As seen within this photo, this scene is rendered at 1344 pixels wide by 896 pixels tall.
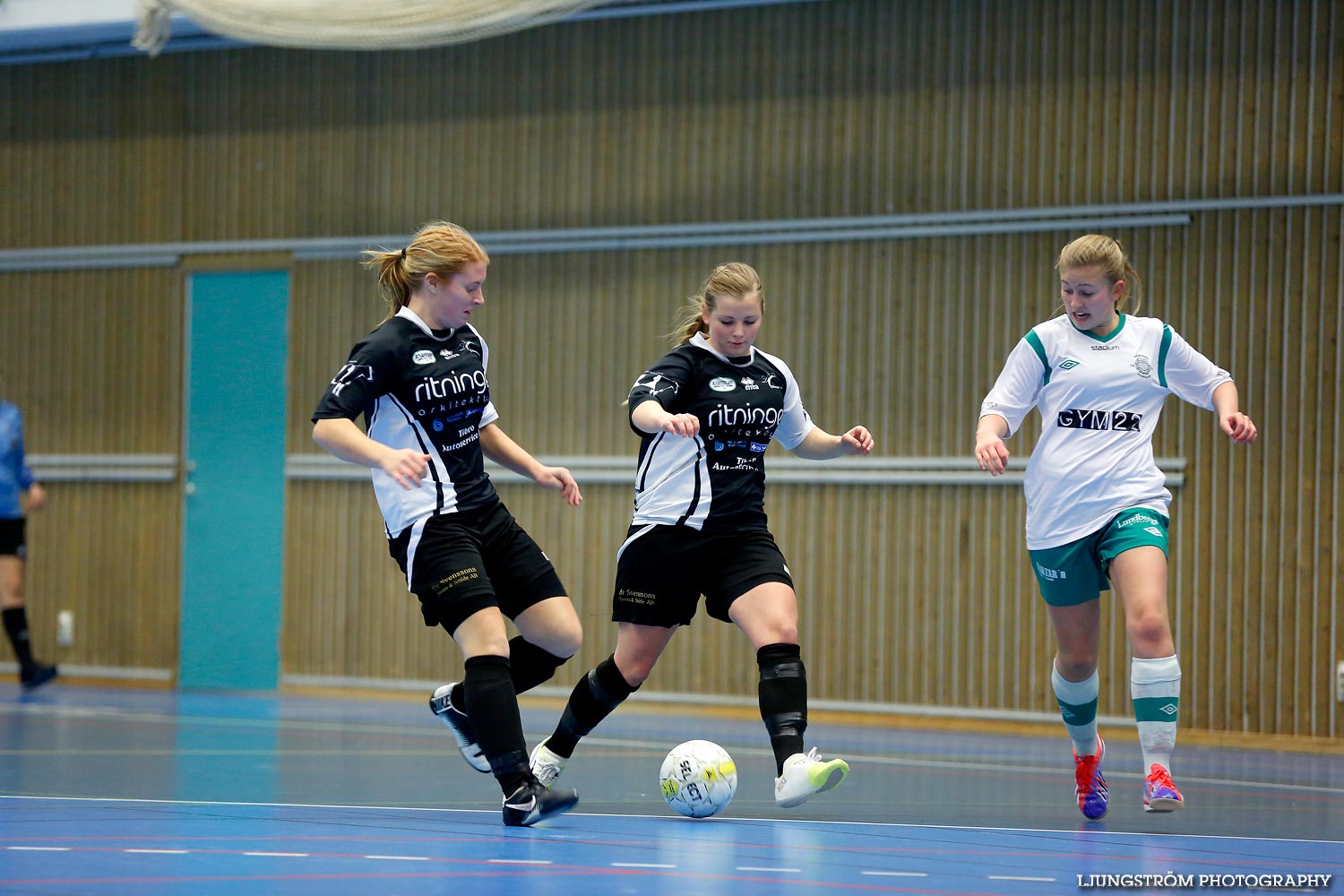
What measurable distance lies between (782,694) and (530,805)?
82 centimetres

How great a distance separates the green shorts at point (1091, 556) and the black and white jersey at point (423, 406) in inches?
70.6

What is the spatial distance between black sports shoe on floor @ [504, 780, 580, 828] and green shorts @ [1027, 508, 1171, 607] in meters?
1.65

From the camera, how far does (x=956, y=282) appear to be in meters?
8.91

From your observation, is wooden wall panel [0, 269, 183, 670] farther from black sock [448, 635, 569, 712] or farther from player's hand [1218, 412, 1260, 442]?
player's hand [1218, 412, 1260, 442]

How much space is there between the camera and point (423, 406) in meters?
4.38

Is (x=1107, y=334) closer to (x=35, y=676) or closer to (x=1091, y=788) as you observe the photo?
(x=1091, y=788)

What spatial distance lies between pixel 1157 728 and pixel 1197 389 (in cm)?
114

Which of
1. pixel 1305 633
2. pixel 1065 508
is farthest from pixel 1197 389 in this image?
pixel 1305 633

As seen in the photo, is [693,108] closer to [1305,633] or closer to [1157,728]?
[1305,633]

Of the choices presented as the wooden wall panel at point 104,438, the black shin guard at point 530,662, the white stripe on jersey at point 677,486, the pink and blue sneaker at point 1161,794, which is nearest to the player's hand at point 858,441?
the white stripe on jersey at point 677,486

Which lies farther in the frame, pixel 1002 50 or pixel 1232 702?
pixel 1002 50

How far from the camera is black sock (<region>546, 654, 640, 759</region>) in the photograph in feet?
15.7

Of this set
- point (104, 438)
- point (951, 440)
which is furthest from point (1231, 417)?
point (104, 438)

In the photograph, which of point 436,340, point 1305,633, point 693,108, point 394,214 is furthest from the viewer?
point 394,214
